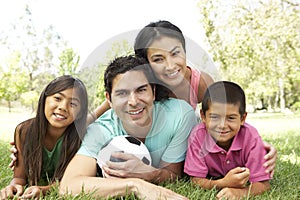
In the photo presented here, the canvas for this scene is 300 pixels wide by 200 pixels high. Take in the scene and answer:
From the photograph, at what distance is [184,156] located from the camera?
2.98 metres

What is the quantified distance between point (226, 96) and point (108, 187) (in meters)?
0.96

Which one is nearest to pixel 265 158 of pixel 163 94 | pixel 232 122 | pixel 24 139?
pixel 232 122

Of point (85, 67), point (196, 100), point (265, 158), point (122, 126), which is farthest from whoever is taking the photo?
point (196, 100)

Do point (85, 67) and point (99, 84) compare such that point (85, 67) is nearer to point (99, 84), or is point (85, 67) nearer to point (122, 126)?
point (99, 84)

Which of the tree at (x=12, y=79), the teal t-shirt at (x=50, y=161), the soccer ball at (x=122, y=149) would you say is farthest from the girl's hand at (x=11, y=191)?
the tree at (x=12, y=79)

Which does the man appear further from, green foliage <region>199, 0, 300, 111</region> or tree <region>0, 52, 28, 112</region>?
tree <region>0, 52, 28, 112</region>

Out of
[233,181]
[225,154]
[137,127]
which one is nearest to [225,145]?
[225,154]

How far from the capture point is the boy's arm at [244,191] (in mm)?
2461

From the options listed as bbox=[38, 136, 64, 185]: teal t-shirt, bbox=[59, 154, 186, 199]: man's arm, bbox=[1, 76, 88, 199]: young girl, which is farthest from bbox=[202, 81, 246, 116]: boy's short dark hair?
bbox=[38, 136, 64, 185]: teal t-shirt

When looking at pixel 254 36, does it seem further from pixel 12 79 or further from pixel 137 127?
pixel 137 127

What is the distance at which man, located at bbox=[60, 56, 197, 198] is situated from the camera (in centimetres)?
268

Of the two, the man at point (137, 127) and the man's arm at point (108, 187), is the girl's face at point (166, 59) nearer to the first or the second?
the man at point (137, 127)

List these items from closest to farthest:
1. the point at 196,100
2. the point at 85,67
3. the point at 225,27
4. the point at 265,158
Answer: the point at 265,158 < the point at 85,67 < the point at 196,100 < the point at 225,27

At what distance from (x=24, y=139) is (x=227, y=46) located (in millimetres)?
18525
